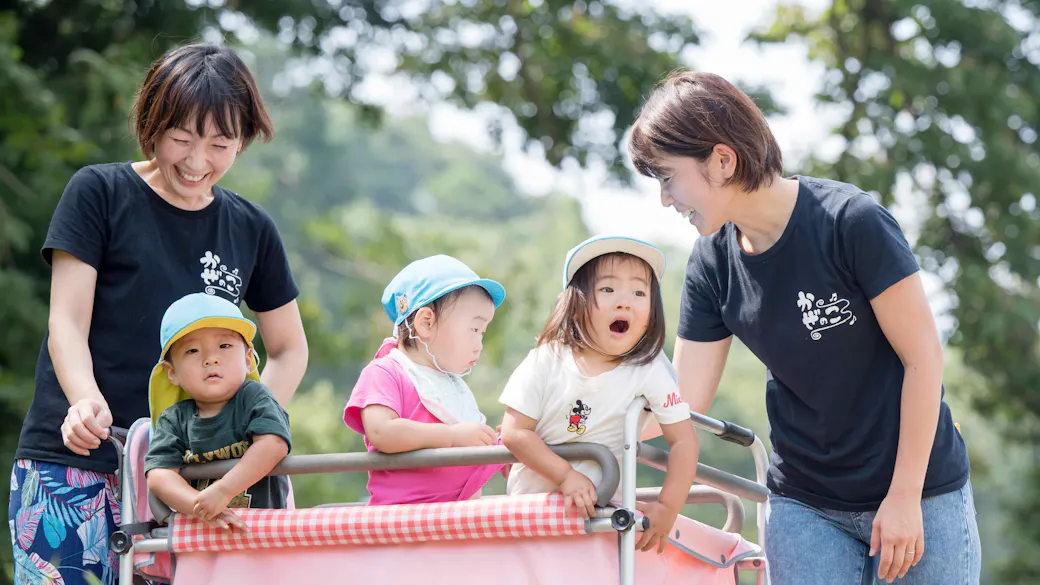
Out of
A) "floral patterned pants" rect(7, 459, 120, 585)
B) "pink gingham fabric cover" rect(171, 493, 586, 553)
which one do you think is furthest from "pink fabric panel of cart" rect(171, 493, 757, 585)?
"floral patterned pants" rect(7, 459, 120, 585)

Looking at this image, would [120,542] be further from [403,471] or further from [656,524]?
[656,524]

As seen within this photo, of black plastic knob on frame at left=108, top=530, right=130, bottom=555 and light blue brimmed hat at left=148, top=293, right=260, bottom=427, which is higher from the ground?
light blue brimmed hat at left=148, top=293, right=260, bottom=427

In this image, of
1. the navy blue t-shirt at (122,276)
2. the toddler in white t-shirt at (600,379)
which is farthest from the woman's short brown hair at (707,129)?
the navy blue t-shirt at (122,276)

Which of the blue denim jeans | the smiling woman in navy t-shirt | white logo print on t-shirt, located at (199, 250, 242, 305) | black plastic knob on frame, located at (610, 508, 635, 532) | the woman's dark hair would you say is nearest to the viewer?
black plastic knob on frame, located at (610, 508, 635, 532)

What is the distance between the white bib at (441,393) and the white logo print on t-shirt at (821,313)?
32.6 inches

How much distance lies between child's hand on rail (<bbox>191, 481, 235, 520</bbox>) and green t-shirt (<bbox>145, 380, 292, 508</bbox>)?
11 cm

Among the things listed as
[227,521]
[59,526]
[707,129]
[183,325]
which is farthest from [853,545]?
[59,526]

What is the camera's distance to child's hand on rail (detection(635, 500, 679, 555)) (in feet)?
9.03

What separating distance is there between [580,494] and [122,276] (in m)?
1.26

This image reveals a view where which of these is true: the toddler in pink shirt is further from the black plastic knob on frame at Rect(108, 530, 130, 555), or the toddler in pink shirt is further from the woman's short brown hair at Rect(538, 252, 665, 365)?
the black plastic knob on frame at Rect(108, 530, 130, 555)

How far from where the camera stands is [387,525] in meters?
2.72

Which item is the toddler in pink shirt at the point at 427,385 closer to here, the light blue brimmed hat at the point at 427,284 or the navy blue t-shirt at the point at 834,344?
the light blue brimmed hat at the point at 427,284

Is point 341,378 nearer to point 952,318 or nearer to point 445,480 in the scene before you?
point 952,318

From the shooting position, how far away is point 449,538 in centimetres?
269
